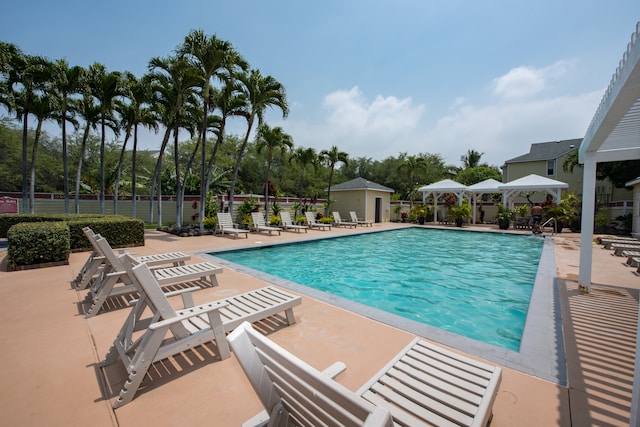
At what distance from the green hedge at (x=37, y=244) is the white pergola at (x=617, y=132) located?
10.1 meters

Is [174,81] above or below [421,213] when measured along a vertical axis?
above

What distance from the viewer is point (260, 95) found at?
1404 centimetres

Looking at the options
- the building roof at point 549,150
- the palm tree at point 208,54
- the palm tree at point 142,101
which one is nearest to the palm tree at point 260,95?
the palm tree at point 208,54

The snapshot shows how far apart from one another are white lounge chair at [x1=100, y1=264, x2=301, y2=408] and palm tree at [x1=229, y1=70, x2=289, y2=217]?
11.7 metres

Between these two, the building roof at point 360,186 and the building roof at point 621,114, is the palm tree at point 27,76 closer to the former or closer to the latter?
the building roof at point 360,186

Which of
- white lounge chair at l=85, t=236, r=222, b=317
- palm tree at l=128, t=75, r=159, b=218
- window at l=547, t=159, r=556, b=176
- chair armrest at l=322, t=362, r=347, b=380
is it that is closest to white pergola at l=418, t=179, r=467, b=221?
window at l=547, t=159, r=556, b=176

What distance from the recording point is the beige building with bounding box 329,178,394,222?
74.4 feet

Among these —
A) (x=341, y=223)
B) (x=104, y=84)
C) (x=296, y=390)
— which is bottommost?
(x=341, y=223)

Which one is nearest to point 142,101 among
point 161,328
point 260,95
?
point 260,95

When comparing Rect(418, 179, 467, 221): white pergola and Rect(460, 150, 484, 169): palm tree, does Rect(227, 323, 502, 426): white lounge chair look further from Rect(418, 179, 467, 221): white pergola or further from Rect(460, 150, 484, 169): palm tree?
Rect(460, 150, 484, 169): palm tree

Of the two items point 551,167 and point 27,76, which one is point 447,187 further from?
point 27,76

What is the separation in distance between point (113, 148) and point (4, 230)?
23779 mm

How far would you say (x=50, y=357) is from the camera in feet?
9.81

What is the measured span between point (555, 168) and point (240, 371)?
109 feet
